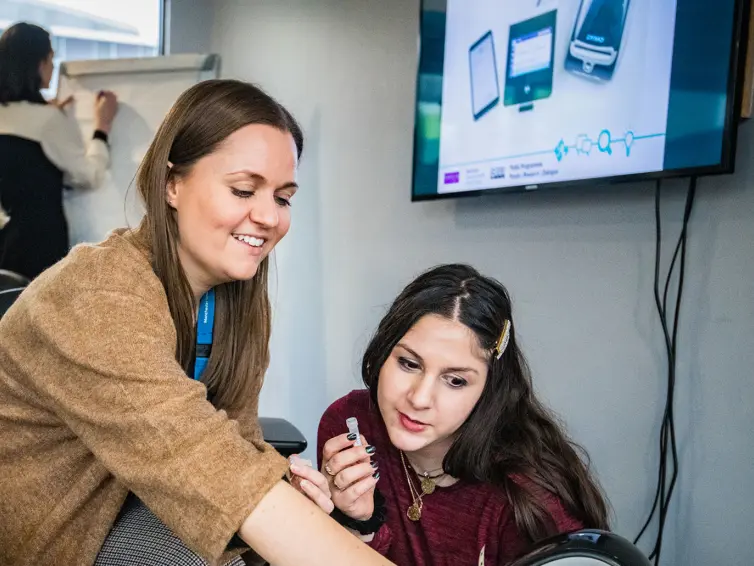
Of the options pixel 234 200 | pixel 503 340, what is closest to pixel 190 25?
pixel 234 200

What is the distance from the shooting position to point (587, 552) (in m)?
0.63

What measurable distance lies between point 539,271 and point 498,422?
66cm

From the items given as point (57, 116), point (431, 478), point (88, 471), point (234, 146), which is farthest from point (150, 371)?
point (57, 116)

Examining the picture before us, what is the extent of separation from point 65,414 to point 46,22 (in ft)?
9.14

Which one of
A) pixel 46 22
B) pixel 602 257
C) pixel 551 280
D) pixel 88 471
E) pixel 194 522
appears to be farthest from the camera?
pixel 46 22

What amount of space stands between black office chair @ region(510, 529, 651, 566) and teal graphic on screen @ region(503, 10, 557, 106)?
122cm

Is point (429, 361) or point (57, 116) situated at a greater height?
point (57, 116)

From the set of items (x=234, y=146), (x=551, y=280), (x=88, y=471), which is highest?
(x=234, y=146)

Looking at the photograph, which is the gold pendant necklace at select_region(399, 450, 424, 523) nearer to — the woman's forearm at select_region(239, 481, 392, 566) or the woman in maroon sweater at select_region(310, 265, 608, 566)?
the woman in maroon sweater at select_region(310, 265, 608, 566)

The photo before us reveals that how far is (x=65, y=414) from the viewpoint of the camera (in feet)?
3.02

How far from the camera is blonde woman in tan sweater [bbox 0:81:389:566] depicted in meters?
0.84

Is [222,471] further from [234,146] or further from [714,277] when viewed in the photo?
[714,277]

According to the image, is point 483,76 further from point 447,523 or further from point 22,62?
point 22,62

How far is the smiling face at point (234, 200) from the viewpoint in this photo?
3.56ft
